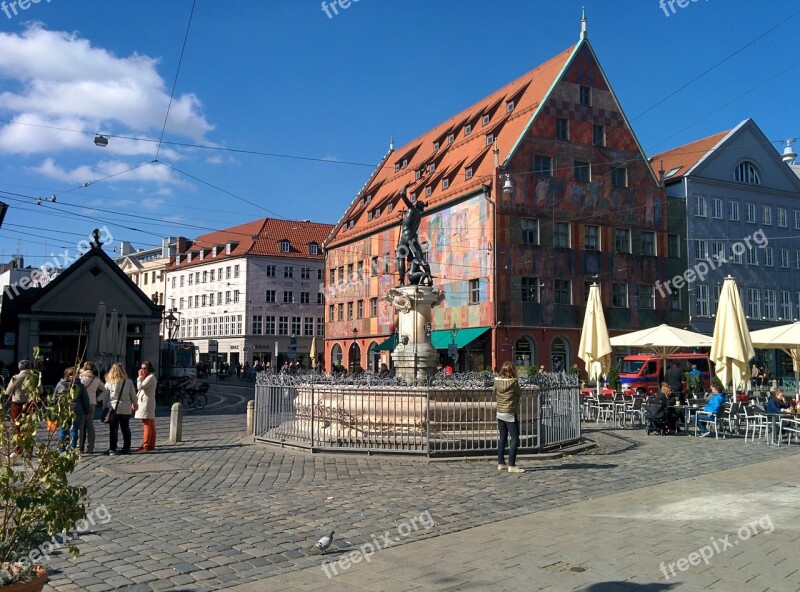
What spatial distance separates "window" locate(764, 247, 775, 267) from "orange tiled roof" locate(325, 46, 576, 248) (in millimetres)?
19433

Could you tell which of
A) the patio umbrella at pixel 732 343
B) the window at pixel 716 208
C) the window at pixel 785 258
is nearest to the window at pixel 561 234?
the window at pixel 716 208

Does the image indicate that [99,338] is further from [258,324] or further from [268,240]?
[268,240]

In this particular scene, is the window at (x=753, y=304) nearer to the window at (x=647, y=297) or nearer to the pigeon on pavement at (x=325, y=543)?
the window at (x=647, y=297)

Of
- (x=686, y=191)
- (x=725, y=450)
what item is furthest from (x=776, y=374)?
(x=725, y=450)

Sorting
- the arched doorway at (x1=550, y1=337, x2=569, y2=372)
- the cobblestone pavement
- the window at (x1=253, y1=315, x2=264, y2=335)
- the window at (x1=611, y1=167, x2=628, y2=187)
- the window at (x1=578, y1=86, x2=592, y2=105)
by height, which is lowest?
the cobblestone pavement

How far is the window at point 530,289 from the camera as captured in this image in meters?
39.0

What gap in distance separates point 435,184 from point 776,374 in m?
24.8

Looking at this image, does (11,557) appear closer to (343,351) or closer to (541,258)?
(541,258)

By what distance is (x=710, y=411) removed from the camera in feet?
Answer: 56.5

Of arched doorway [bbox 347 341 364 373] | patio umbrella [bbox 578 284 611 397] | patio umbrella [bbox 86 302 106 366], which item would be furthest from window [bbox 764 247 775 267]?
patio umbrella [bbox 86 302 106 366]

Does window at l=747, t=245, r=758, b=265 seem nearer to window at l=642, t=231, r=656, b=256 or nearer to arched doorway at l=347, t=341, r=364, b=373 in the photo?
window at l=642, t=231, r=656, b=256

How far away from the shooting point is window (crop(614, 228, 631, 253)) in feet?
139

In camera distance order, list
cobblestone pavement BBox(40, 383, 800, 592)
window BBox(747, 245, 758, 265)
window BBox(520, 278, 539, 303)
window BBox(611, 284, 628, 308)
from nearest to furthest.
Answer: cobblestone pavement BBox(40, 383, 800, 592) → window BBox(520, 278, 539, 303) → window BBox(611, 284, 628, 308) → window BBox(747, 245, 758, 265)

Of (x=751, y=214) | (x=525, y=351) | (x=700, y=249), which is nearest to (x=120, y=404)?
(x=525, y=351)
